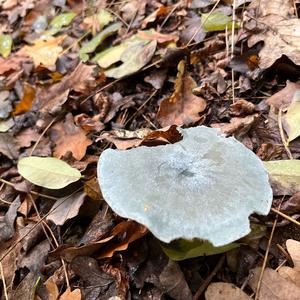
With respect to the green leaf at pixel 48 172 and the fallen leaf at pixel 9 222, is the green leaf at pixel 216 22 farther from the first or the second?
the fallen leaf at pixel 9 222

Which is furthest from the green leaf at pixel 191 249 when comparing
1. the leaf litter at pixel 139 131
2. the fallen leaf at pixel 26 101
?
the fallen leaf at pixel 26 101

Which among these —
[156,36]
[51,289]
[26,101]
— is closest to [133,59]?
[156,36]

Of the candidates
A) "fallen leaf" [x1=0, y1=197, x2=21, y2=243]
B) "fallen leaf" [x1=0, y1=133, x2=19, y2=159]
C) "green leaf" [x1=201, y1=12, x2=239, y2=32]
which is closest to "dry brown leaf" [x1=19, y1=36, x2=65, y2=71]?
"fallen leaf" [x1=0, y1=133, x2=19, y2=159]

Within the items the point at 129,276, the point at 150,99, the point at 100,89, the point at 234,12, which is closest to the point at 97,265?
the point at 129,276

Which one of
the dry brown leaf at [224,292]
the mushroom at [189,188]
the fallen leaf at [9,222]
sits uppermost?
the mushroom at [189,188]

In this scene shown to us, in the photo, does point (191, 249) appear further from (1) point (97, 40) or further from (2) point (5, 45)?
(2) point (5, 45)

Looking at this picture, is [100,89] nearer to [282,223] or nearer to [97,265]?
[97,265]
